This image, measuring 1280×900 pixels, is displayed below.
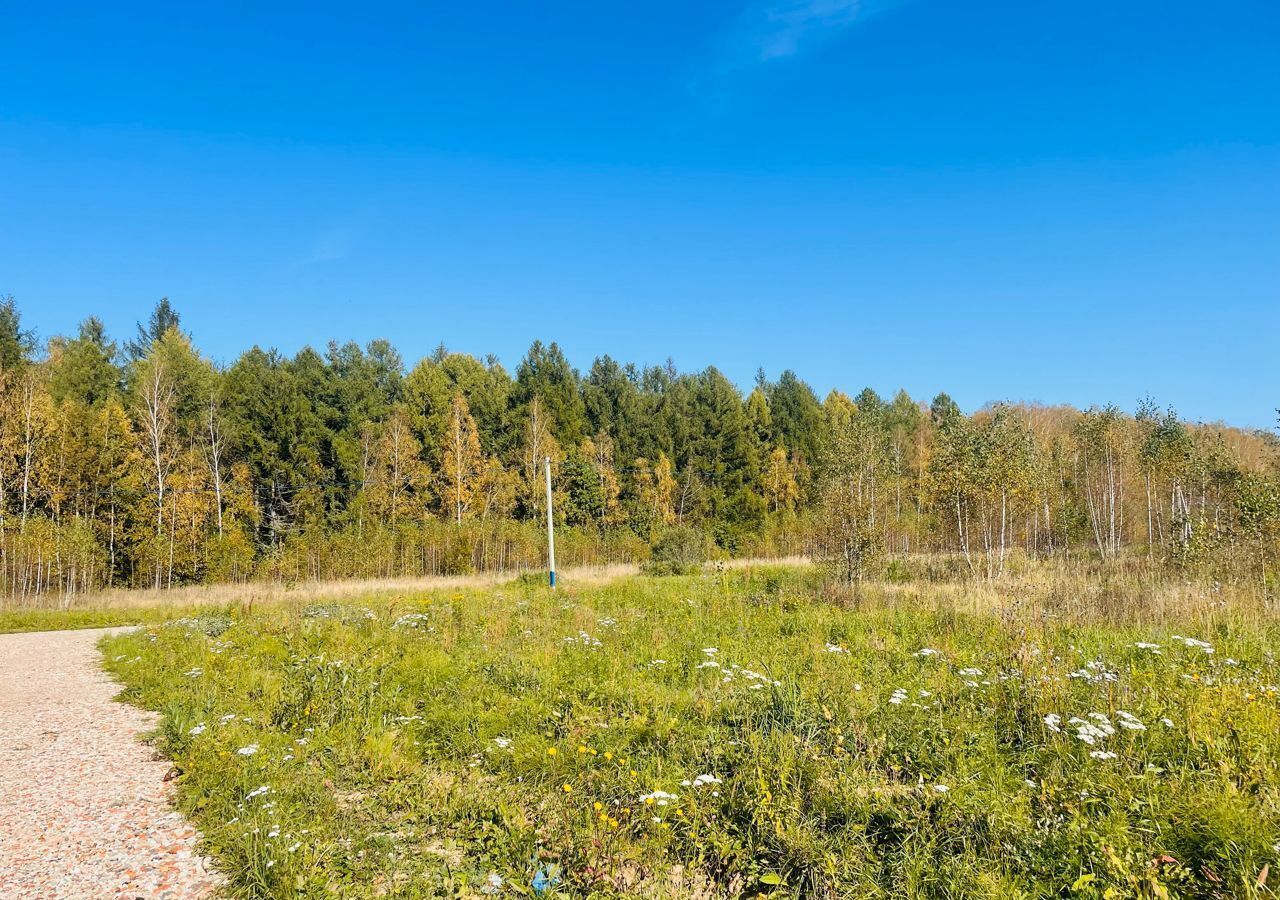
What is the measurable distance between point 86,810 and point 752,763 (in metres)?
5.16

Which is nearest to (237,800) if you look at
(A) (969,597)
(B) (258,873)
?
(B) (258,873)

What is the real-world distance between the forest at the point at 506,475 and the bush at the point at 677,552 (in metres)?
0.38

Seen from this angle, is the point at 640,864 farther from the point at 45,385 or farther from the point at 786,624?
the point at 45,385

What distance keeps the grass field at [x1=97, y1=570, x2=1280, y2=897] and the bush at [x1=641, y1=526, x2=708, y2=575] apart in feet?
58.0

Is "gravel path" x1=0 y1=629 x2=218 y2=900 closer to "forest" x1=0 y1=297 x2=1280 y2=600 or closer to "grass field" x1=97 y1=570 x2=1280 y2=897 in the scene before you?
"grass field" x1=97 y1=570 x2=1280 y2=897

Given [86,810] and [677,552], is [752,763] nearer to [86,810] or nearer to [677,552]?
[86,810]

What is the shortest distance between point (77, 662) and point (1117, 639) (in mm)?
16266

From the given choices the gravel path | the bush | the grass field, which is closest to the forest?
the bush

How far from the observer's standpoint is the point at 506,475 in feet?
121

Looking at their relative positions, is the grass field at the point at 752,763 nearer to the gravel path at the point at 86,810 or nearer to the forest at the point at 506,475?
the gravel path at the point at 86,810

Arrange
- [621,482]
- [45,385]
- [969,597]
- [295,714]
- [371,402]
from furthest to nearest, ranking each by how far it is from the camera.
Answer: [621,482] → [371,402] → [45,385] → [969,597] → [295,714]

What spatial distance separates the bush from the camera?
88.4 ft

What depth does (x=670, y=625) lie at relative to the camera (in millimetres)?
11328

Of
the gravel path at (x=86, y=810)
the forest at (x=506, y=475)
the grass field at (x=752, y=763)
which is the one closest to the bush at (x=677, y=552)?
the forest at (x=506, y=475)
